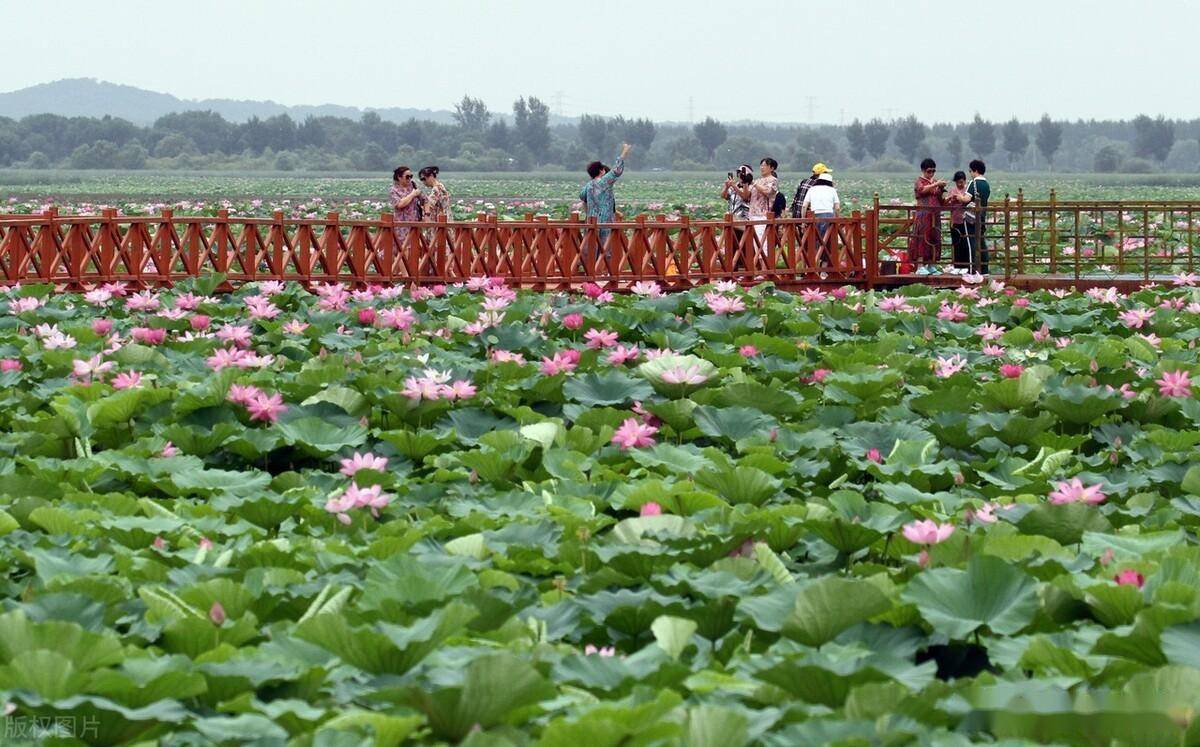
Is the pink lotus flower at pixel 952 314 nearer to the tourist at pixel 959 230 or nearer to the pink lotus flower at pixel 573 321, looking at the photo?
the pink lotus flower at pixel 573 321

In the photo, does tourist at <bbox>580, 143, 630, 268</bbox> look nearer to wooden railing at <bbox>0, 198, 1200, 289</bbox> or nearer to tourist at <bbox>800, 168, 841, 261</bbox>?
wooden railing at <bbox>0, 198, 1200, 289</bbox>

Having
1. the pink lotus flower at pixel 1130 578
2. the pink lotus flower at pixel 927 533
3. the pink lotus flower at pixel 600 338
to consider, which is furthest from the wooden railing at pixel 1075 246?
the pink lotus flower at pixel 1130 578

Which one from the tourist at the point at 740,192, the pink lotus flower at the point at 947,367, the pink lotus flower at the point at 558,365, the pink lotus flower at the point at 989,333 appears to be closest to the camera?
the pink lotus flower at the point at 558,365

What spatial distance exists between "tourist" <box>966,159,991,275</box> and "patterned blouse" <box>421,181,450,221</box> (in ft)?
13.2

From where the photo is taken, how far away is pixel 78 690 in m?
2.45

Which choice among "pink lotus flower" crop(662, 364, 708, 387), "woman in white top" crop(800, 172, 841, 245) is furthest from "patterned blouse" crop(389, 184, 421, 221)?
"pink lotus flower" crop(662, 364, 708, 387)

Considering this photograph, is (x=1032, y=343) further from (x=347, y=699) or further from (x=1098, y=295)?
(x=347, y=699)

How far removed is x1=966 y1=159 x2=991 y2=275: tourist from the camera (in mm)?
13672

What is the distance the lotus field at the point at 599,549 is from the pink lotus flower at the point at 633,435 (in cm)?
2

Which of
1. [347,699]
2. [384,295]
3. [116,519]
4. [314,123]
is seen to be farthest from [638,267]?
[314,123]

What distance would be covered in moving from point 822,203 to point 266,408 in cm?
968

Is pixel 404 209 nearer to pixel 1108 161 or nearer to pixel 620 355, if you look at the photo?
pixel 620 355

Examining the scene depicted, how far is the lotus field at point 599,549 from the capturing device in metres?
2.40

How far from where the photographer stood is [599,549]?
3350mm
